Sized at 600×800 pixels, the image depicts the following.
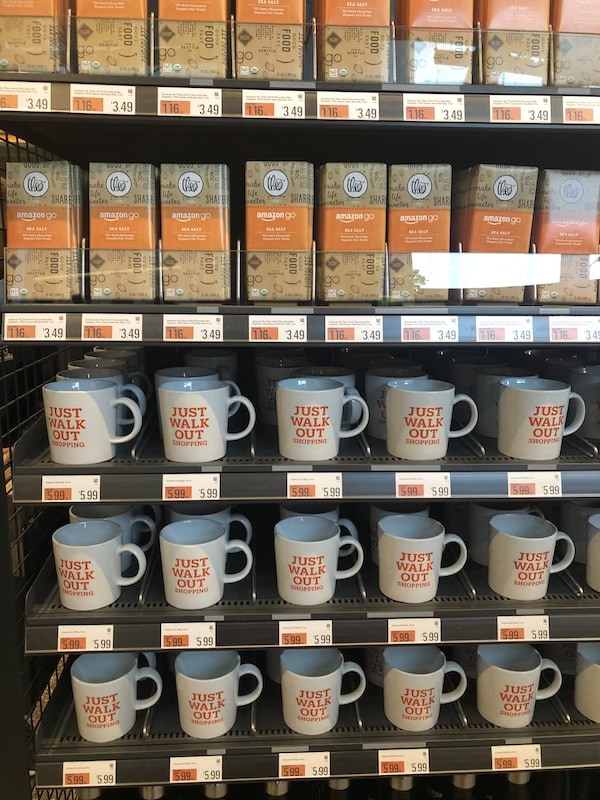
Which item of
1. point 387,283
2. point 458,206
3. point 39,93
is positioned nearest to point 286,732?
point 387,283

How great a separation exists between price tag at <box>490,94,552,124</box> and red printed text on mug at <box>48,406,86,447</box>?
99 centimetres

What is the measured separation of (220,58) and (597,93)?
2.36 ft

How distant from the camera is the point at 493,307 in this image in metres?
1.32

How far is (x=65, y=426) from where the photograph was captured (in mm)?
1310

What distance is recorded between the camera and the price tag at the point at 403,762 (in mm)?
1404

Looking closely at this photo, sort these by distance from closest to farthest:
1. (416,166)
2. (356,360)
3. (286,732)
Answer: (416,166)
(286,732)
(356,360)

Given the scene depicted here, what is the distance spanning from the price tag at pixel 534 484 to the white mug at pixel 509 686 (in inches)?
15.4

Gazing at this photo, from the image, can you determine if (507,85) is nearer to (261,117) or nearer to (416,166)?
(416,166)

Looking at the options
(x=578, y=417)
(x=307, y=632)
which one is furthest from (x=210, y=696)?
(x=578, y=417)

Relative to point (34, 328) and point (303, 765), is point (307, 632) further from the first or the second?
point (34, 328)

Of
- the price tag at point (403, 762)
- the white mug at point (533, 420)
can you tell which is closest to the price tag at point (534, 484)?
the white mug at point (533, 420)

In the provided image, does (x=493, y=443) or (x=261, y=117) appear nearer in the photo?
(x=261, y=117)

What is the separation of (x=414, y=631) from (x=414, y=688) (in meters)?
0.13

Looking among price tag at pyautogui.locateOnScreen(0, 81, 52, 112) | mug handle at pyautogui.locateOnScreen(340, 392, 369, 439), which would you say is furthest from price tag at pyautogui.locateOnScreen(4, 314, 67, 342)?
mug handle at pyautogui.locateOnScreen(340, 392, 369, 439)
